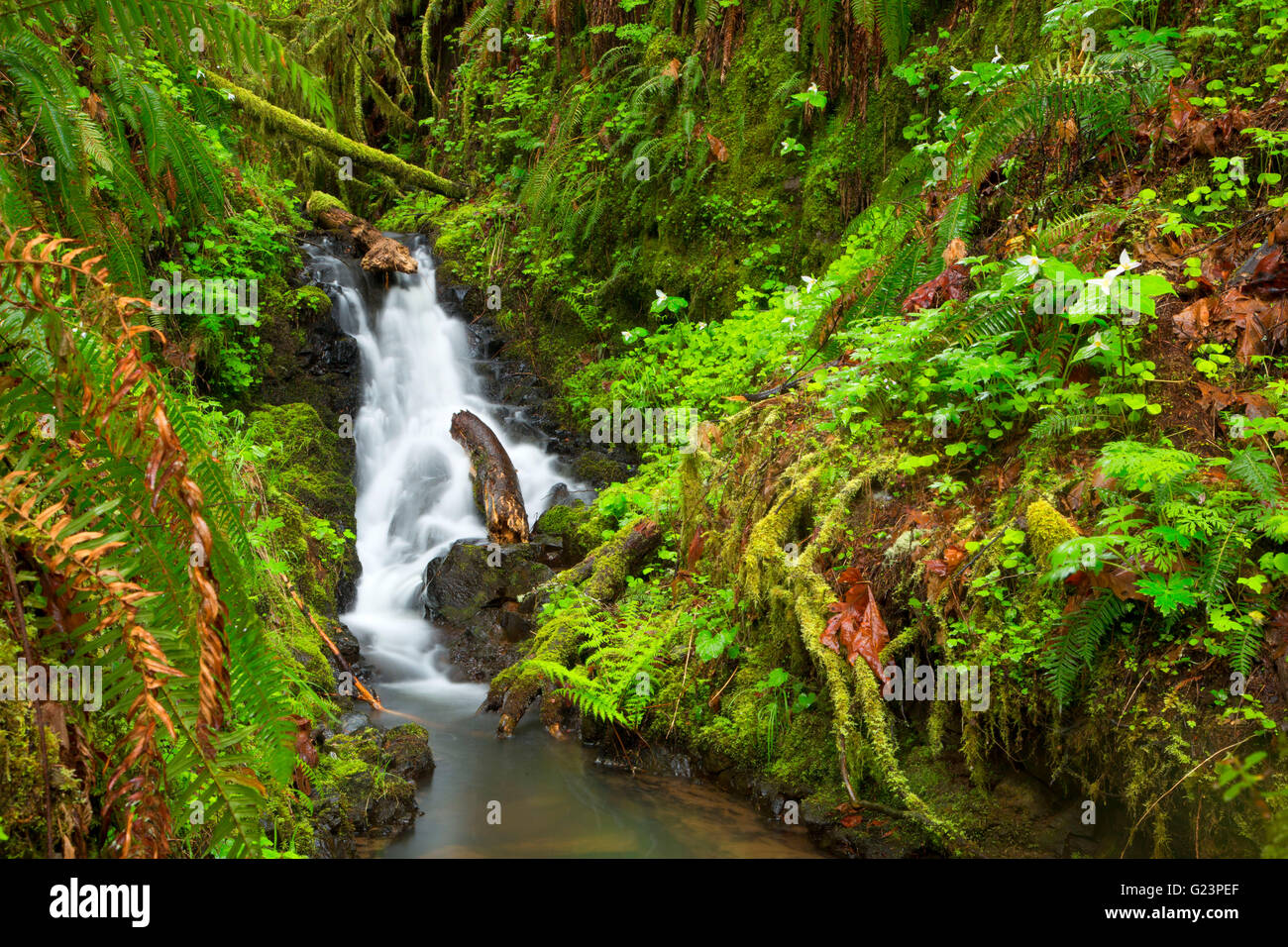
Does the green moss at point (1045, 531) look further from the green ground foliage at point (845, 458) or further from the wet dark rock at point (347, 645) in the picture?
the wet dark rock at point (347, 645)

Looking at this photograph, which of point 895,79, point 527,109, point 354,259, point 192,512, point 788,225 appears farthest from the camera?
point 527,109

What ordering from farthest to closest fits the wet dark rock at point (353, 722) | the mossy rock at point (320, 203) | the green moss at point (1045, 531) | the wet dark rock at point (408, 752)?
the mossy rock at point (320, 203) < the wet dark rock at point (353, 722) < the wet dark rock at point (408, 752) < the green moss at point (1045, 531)

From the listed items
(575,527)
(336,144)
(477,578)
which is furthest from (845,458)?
(336,144)

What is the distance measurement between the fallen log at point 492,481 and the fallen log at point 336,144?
16.1ft

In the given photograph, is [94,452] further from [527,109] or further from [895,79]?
[527,109]

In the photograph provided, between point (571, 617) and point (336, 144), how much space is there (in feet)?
33.2

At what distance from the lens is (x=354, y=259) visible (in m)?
11.1

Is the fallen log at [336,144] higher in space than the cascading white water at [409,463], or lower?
higher

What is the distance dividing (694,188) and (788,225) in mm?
1316

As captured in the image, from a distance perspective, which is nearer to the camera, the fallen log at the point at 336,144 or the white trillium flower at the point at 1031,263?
the white trillium flower at the point at 1031,263

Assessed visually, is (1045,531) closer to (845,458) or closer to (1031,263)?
(1031,263)

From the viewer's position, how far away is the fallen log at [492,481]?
780 cm

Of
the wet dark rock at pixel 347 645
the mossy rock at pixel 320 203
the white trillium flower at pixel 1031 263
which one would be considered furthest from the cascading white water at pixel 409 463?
the white trillium flower at pixel 1031 263
